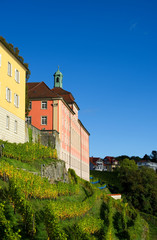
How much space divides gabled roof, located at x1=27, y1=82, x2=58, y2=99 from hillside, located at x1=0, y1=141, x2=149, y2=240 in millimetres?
13095

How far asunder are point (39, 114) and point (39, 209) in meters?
29.5

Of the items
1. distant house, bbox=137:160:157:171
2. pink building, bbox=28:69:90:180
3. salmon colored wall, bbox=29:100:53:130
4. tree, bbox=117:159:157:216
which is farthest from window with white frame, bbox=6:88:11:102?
distant house, bbox=137:160:157:171

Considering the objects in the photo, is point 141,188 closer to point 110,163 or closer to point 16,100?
point 16,100

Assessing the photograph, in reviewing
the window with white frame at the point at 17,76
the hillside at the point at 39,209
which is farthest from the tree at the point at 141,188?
the window with white frame at the point at 17,76

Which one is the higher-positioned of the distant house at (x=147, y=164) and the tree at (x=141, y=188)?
the distant house at (x=147, y=164)

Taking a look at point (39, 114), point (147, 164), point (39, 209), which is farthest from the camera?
point (147, 164)

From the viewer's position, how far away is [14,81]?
102 feet

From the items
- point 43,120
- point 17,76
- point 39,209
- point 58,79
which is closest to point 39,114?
point 43,120

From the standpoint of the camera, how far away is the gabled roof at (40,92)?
4709cm

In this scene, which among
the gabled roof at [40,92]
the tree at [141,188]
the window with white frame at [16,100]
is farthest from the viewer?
the tree at [141,188]

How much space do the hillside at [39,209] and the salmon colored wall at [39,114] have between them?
10.6 m

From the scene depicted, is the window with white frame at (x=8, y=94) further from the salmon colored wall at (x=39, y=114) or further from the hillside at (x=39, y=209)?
the salmon colored wall at (x=39, y=114)

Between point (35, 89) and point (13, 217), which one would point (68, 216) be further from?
point (35, 89)

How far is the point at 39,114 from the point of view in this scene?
46688 mm
